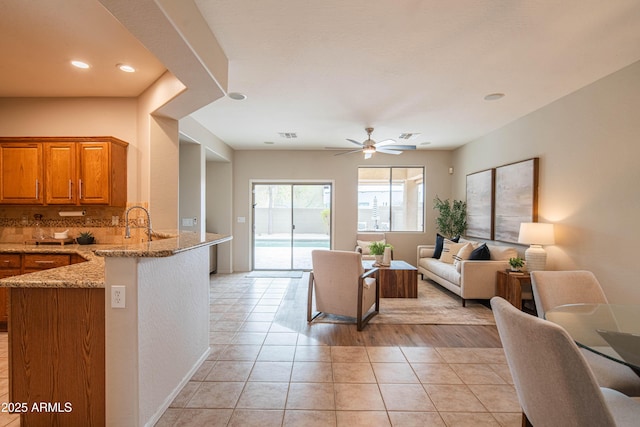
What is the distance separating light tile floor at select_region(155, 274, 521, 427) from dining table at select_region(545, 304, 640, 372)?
0.79m

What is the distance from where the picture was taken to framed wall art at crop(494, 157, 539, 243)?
400 cm

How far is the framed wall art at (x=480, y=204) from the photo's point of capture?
4969 mm

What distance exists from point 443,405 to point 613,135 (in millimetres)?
3210

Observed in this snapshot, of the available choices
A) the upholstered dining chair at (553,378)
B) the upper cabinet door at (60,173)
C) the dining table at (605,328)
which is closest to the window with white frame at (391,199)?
the dining table at (605,328)

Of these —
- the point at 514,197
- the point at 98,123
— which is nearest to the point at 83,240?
the point at 98,123

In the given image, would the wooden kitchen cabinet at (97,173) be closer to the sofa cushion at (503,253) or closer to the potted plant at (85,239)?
the potted plant at (85,239)

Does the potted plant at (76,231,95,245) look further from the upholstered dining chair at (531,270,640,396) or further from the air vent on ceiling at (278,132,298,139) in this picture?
the upholstered dining chair at (531,270,640,396)

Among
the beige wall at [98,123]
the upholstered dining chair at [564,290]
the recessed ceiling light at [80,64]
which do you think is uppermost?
the recessed ceiling light at [80,64]

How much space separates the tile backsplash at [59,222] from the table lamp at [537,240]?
17.1ft

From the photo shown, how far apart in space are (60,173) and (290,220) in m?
4.03

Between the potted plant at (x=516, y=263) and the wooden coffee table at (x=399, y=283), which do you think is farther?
the wooden coffee table at (x=399, y=283)

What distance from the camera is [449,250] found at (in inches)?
204

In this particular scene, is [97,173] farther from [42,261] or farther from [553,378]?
[553,378]

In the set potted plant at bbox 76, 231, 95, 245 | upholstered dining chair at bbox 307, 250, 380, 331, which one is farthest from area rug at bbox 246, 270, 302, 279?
potted plant at bbox 76, 231, 95, 245
